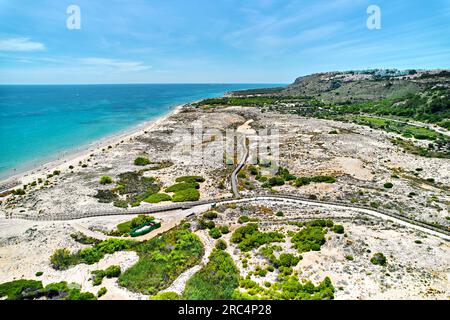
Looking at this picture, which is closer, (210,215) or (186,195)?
(210,215)

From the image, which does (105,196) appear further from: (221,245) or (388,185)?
(388,185)

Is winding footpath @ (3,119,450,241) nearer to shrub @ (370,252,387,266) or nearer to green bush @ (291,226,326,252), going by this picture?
green bush @ (291,226,326,252)

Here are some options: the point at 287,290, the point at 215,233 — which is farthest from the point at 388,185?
the point at 287,290

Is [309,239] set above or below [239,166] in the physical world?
below

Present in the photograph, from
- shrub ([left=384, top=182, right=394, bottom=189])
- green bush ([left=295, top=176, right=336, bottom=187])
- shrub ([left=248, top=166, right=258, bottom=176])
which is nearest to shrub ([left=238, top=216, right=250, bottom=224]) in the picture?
green bush ([left=295, top=176, right=336, bottom=187])

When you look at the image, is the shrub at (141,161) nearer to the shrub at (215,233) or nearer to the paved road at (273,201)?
the paved road at (273,201)
